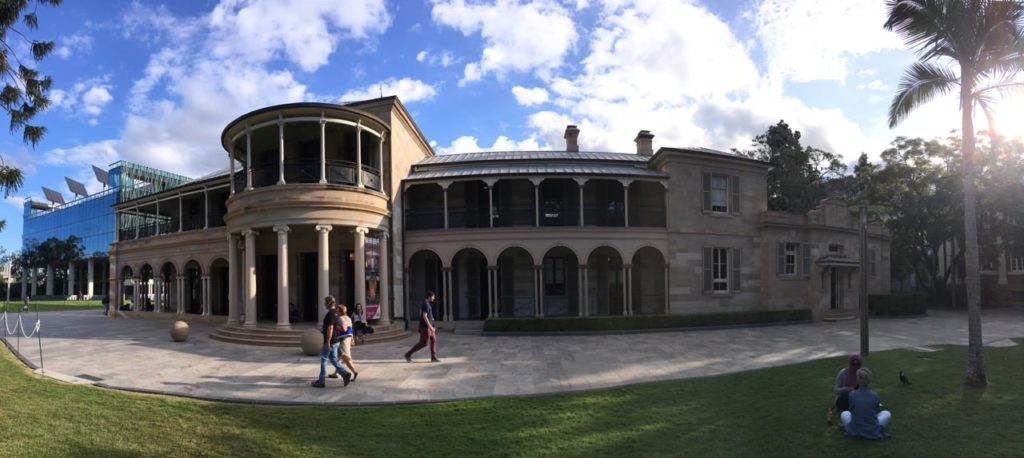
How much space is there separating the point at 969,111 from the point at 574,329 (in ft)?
43.7

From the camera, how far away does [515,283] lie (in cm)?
2486

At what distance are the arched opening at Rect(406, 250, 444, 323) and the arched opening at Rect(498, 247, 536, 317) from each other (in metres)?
3.09

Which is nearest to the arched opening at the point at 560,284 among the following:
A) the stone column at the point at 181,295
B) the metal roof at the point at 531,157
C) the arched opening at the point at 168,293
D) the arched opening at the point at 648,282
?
the arched opening at the point at 648,282

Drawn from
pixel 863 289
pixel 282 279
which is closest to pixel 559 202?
pixel 282 279

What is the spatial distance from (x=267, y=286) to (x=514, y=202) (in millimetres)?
12380

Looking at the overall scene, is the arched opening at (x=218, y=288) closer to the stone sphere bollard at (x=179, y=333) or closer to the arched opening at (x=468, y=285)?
the stone sphere bollard at (x=179, y=333)

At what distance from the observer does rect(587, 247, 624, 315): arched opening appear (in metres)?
25.0

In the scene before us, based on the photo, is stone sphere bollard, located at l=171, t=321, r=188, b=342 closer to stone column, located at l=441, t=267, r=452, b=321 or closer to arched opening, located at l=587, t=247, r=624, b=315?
stone column, located at l=441, t=267, r=452, b=321

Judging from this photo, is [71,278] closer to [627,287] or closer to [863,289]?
[627,287]

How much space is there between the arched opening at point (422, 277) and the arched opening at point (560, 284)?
5.35m

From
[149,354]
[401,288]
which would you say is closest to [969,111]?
[401,288]

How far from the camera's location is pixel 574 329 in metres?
19.6

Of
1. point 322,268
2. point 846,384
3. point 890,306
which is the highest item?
point 322,268

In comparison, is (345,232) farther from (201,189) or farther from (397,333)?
(201,189)
